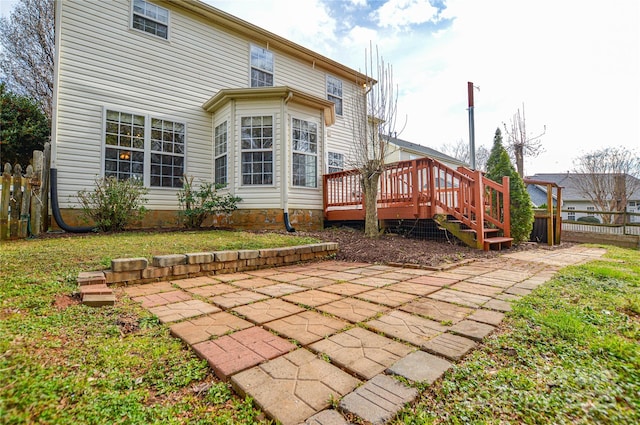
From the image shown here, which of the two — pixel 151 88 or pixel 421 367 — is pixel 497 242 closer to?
pixel 421 367

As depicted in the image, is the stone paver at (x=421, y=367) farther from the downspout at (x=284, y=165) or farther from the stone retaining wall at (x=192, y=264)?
the downspout at (x=284, y=165)

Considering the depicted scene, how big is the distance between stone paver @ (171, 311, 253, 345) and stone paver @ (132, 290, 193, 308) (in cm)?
51

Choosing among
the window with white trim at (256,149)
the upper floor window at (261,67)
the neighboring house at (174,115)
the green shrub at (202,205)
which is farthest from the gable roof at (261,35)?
the green shrub at (202,205)

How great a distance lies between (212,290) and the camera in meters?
2.61

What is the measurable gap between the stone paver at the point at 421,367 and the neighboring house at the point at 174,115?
18.8 feet

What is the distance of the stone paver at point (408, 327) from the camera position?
1607 millimetres

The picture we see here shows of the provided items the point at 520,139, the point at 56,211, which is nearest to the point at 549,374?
the point at 56,211

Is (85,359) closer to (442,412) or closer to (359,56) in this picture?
(442,412)

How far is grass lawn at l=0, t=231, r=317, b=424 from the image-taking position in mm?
978

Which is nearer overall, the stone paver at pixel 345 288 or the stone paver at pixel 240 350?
the stone paver at pixel 240 350

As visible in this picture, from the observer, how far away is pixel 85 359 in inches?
51.6

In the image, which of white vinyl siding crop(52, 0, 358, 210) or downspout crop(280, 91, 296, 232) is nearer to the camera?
white vinyl siding crop(52, 0, 358, 210)

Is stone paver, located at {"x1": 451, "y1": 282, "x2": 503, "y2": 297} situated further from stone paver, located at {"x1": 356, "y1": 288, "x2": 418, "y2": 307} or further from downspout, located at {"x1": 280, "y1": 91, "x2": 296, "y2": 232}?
downspout, located at {"x1": 280, "y1": 91, "x2": 296, "y2": 232}

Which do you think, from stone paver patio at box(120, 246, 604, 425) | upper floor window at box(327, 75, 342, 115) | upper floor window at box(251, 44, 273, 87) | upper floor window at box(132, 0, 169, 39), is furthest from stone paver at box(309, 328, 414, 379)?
upper floor window at box(327, 75, 342, 115)
